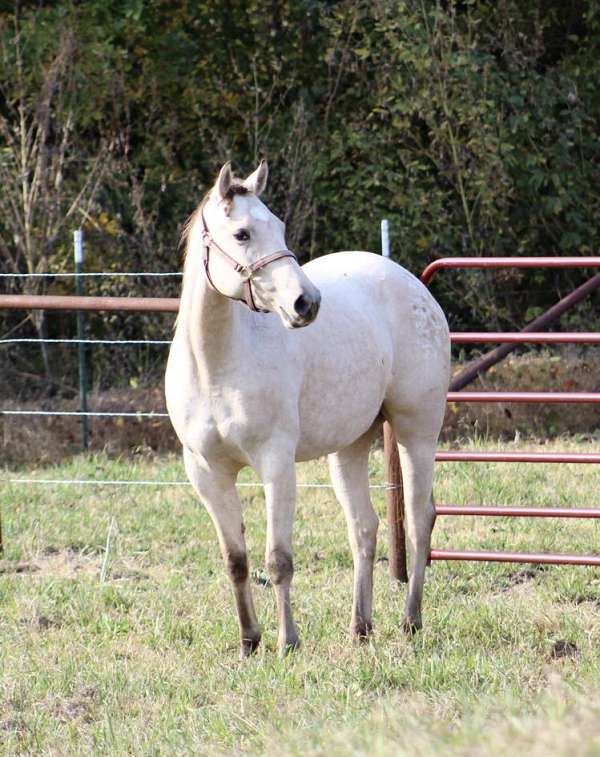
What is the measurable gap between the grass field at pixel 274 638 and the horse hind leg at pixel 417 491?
0.21 metres

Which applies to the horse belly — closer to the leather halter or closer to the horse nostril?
the leather halter

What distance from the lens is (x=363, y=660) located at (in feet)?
15.1

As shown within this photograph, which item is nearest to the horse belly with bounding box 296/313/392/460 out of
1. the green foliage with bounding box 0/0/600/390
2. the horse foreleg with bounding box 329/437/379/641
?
the horse foreleg with bounding box 329/437/379/641

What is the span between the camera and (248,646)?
494 centimetres

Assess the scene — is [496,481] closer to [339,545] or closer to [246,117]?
[339,545]

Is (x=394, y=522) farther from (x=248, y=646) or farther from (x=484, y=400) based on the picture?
(x=248, y=646)

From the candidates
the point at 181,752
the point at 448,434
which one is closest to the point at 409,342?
the point at 181,752

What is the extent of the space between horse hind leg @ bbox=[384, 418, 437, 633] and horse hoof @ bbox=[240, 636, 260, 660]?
754 mm

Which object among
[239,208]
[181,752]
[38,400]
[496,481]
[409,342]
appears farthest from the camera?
[38,400]

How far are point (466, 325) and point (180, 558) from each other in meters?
6.16

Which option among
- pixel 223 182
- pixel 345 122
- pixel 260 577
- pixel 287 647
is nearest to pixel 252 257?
pixel 223 182

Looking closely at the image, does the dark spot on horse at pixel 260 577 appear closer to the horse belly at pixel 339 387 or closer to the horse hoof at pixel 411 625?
the horse hoof at pixel 411 625

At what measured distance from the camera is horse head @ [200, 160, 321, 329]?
4.29 m

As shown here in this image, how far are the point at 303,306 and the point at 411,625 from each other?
166 cm
